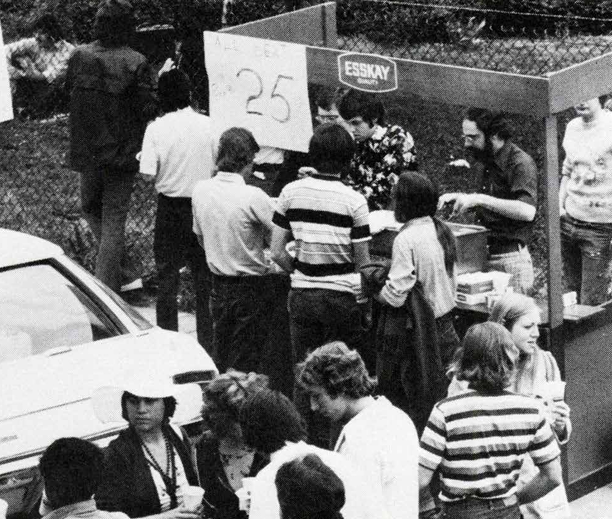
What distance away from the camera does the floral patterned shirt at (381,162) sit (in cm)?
823

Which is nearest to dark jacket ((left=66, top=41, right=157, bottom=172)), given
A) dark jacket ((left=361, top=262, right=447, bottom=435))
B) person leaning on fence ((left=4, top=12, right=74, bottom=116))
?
dark jacket ((left=361, top=262, right=447, bottom=435))

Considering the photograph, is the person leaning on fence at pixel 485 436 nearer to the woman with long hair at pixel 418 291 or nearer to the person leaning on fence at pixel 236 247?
the woman with long hair at pixel 418 291

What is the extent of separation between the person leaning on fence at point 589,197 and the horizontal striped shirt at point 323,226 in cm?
173

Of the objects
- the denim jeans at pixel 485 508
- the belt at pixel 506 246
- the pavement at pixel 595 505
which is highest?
the belt at pixel 506 246

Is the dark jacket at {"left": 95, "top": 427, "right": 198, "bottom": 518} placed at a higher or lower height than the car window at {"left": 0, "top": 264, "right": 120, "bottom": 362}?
lower

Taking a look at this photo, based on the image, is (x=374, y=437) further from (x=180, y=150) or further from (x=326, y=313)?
(x=180, y=150)

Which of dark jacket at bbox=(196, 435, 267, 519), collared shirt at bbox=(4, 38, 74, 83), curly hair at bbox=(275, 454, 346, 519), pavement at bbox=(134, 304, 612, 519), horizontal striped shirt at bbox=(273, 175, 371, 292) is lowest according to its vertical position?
pavement at bbox=(134, 304, 612, 519)

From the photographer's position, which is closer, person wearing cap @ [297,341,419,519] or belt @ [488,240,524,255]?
person wearing cap @ [297,341,419,519]

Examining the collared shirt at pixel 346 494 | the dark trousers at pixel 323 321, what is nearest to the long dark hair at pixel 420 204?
the dark trousers at pixel 323 321

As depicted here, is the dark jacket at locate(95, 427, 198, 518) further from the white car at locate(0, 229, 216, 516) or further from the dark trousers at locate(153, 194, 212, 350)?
the dark trousers at locate(153, 194, 212, 350)

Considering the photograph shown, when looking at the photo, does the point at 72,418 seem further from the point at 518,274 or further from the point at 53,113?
the point at 53,113

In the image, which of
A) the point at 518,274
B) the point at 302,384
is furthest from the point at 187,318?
the point at 302,384

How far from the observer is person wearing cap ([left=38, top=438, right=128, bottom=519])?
4941 mm

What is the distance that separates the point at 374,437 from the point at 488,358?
23.5 inches
